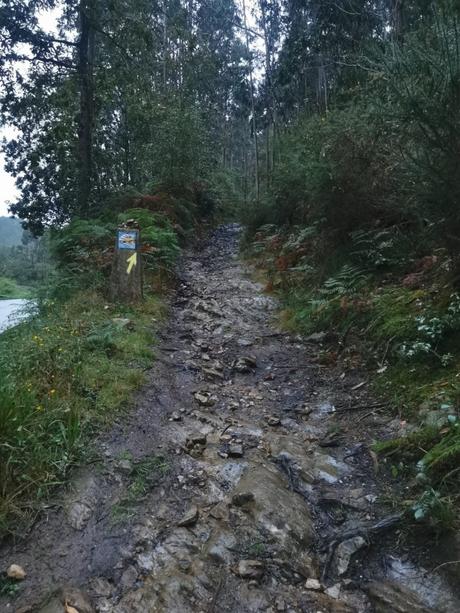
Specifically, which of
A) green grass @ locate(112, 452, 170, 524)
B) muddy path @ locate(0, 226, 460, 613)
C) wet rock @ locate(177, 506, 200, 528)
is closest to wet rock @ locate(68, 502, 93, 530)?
muddy path @ locate(0, 226, 460, 613)

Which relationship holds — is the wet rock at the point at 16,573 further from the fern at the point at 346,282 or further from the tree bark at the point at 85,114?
the tree bark at the point at 85,114

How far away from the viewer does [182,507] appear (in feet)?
9.80

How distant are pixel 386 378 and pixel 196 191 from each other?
45.2 feet

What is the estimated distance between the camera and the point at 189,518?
2852 millimetres

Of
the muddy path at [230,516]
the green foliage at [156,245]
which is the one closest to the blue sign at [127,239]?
the green foliage at [156,245]

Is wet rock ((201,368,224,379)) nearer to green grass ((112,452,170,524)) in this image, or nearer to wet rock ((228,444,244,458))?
wet rock ((228,444,244,458))

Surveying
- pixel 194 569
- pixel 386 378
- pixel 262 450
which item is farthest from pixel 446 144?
pixel 194 569

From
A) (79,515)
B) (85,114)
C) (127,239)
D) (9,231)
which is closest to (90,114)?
(85,114)

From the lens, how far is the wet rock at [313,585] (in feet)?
7.91

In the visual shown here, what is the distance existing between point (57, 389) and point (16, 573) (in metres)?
1.60

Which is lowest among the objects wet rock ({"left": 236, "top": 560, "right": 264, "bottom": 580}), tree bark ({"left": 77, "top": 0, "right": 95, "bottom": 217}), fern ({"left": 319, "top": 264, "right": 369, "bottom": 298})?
wet rock ({"left": 236, "top": 560, "right": 264, "bottom": 580})

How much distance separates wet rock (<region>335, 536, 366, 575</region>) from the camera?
2.52m

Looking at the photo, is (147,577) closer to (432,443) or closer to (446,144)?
(432,443)

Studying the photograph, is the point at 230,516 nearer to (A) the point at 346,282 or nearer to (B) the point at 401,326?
(B) the point at 401,326
